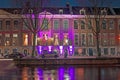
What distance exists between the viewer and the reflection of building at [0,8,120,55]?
90938mm

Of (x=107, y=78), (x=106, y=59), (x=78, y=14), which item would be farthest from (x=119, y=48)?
(x=107, y=78)

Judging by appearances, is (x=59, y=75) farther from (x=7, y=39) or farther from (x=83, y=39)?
(x=83, y=39)

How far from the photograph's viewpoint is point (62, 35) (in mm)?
91750

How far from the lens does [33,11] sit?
65750mm

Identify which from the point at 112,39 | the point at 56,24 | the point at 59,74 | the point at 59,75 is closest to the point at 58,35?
the point at 56,24

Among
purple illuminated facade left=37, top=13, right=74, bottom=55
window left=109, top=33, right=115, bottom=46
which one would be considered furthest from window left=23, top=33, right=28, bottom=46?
window left=109, top=33, right=115, bottom=46

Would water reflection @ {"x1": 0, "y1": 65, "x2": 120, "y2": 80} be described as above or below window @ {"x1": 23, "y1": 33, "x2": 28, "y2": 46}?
below

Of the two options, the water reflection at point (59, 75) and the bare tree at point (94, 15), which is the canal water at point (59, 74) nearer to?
the water reflection at point (59, 75)

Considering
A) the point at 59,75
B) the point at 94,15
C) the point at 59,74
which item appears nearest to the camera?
the point at 59,75

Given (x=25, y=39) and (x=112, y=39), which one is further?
(x=112, y=39)

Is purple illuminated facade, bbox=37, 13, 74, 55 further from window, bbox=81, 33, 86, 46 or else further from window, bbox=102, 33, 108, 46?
window, bbox=102, 33, 108, 46

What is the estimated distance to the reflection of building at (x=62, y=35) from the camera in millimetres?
90938

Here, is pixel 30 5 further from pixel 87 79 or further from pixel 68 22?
pixel 87 79

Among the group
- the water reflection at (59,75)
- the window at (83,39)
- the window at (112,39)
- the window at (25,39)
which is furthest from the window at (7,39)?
the water reflection at (59,75)
